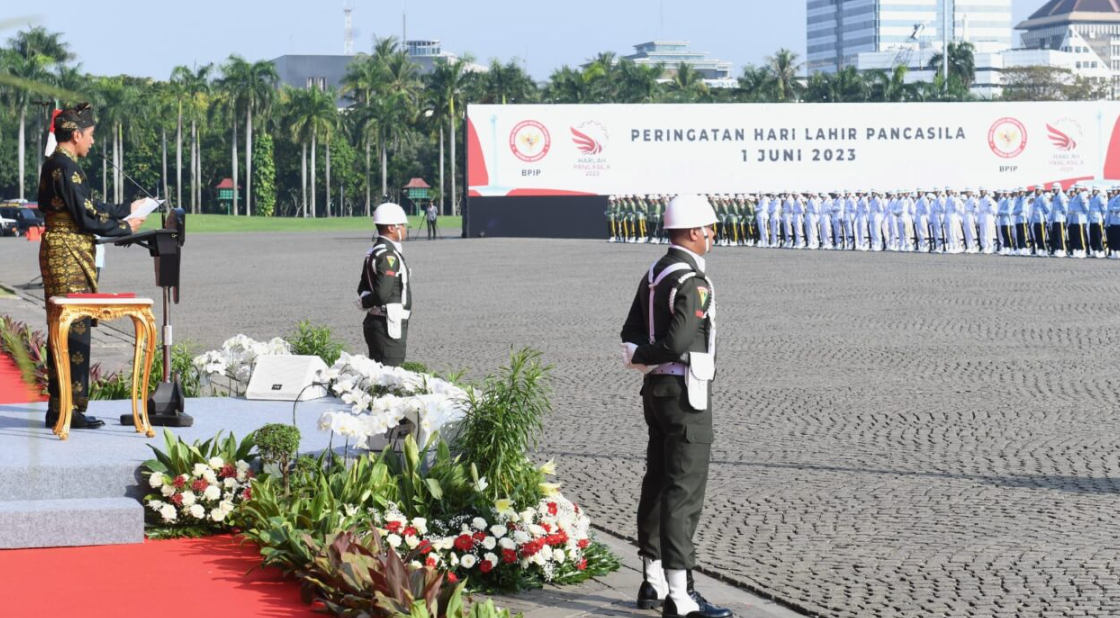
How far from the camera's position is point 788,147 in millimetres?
54312

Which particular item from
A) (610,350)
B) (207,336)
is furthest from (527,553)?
(207,336)

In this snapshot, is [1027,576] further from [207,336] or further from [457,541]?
[207,336]

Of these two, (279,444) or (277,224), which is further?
(277,224)

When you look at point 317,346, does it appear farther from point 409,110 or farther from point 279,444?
point 409,110

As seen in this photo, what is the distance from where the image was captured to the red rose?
584cm

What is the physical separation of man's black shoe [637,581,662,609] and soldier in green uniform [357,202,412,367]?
14.0 feet

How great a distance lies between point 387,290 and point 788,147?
46053 millimetres

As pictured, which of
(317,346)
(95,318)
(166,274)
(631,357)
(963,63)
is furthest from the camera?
(963,63)

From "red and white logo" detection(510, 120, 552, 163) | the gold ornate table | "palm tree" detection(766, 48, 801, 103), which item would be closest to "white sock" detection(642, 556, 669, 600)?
the gold ornate table

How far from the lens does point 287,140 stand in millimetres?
93938

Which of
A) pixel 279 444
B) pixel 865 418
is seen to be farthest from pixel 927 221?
pixel 279 444

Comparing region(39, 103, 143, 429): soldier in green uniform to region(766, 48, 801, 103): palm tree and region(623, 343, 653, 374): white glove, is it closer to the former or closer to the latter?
region(623, 343, 653, 374): white glove

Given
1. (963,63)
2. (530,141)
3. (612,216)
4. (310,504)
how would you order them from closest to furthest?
(310,504) → (612,216) → (530,141) → (963,63)

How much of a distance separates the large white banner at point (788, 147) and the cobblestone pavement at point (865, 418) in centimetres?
2764
